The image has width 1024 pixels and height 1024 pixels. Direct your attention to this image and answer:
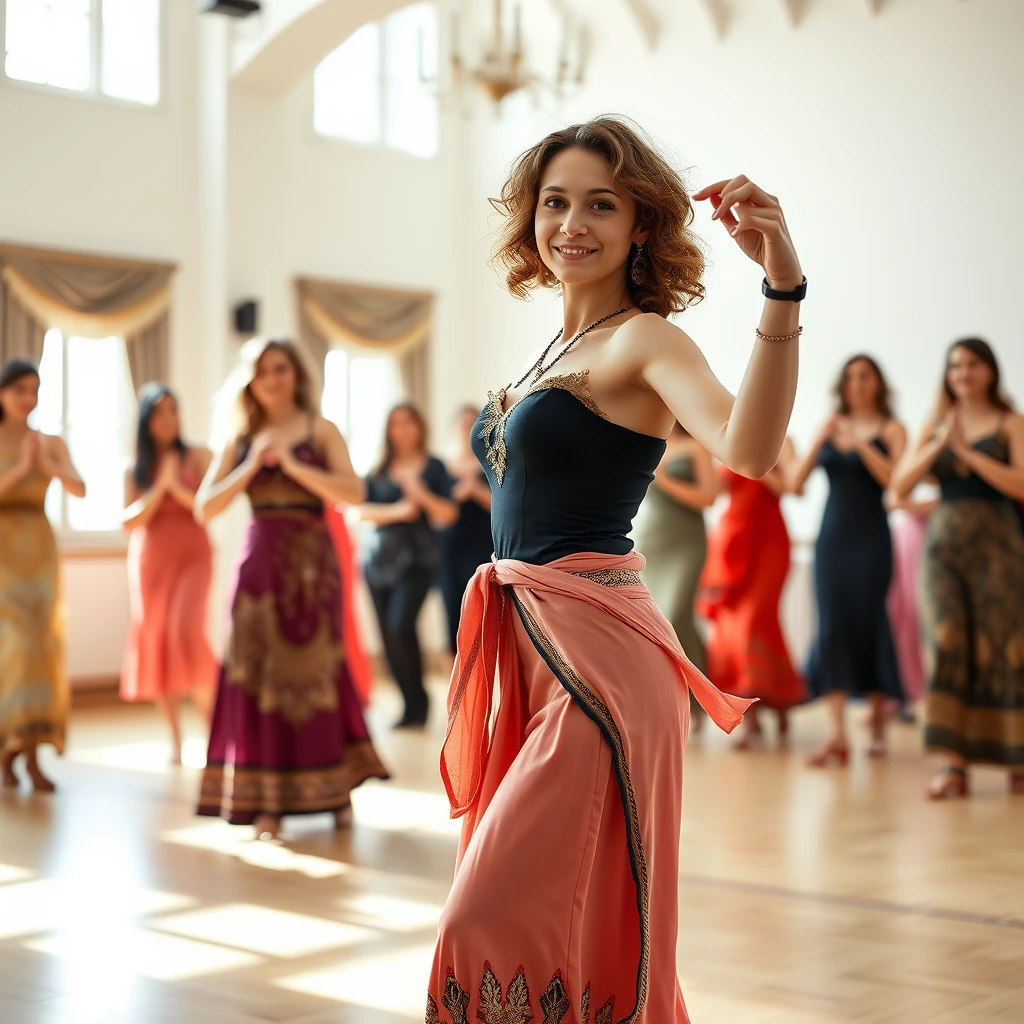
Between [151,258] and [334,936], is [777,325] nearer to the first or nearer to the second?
[334,936]

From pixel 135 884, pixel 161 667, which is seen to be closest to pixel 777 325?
pixel 135 884

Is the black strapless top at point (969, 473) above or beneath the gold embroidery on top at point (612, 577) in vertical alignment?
above

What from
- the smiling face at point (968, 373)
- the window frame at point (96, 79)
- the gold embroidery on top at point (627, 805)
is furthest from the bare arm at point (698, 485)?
the gold embroidery on top at point (627, 805)

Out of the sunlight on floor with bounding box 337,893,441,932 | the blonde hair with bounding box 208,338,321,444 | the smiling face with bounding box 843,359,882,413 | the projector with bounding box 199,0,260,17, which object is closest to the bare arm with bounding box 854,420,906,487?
the smiling face with bounding box 843,359,882,413

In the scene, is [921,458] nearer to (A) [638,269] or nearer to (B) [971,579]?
(B) [971,579]

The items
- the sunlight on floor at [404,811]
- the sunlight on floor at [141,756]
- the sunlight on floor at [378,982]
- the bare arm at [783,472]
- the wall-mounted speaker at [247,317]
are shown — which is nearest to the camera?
the sunlight on floor at [378,982]

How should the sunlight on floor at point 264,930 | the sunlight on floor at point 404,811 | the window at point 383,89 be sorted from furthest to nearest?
the window at point 383,89, the sunlight on floor at point 404,811, the sunlight on floor at point 264,930

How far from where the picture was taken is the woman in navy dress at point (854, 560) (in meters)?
6.65

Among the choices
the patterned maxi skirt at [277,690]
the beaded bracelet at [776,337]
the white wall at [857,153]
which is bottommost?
the patterned maxi skirt at [277,690]

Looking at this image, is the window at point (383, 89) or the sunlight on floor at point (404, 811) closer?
the sunlight on floor at point (404, 811)

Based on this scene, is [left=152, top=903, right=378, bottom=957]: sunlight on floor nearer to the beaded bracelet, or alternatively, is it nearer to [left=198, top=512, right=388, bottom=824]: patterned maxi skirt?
[left=198, top=512, right=388, bottom=824]: patterned maxi skirt

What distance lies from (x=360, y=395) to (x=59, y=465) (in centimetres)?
504

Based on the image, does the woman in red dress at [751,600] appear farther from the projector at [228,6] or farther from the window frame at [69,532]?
the window frame at [69,532]

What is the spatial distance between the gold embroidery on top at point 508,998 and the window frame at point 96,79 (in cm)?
818
